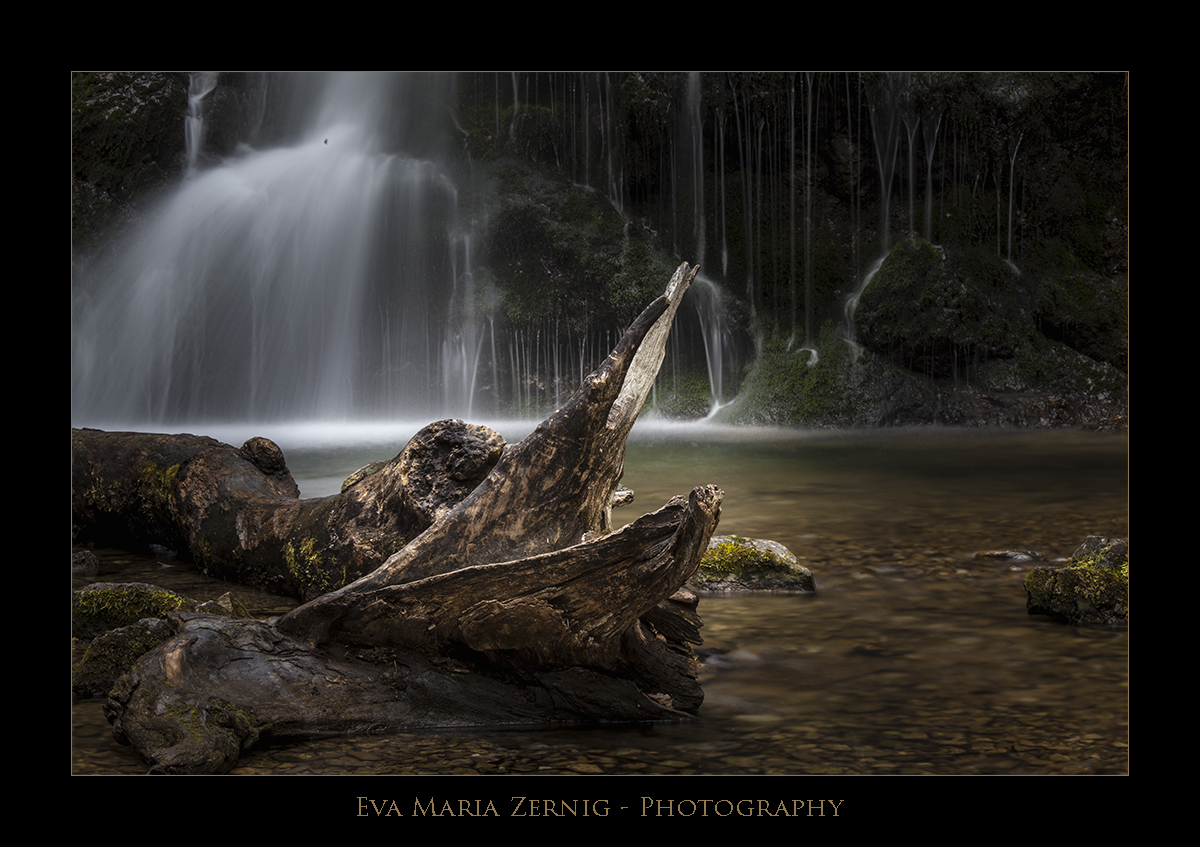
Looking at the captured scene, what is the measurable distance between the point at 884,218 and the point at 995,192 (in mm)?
2404

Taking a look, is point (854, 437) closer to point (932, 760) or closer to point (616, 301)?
point (616, 301)

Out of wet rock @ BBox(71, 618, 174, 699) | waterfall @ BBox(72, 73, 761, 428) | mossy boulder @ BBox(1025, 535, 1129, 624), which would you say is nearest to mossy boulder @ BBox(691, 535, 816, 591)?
mossy boulder @ BBox(1025, 535, 1129, 624)

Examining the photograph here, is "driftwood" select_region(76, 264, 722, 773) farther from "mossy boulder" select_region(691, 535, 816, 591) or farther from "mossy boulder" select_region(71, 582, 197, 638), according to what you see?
"mossy boulder" select_region(691, 535, 816, 591)

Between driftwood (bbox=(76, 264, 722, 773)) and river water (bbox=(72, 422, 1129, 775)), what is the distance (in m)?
0.12

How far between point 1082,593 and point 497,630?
10.4 ft

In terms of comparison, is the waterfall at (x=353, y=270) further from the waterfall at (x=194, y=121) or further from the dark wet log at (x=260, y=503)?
the dark wet log at (x=260, y=503)

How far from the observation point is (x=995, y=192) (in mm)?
20141

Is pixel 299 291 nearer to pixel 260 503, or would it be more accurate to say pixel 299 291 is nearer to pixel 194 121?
pixel 194 121

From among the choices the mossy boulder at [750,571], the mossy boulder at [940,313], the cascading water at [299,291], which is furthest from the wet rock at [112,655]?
the mossy boulder at [940,313]

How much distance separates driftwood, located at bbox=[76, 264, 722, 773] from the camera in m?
3.11

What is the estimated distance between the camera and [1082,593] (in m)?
4.74

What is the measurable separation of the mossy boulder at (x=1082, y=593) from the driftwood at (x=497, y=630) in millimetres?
2175

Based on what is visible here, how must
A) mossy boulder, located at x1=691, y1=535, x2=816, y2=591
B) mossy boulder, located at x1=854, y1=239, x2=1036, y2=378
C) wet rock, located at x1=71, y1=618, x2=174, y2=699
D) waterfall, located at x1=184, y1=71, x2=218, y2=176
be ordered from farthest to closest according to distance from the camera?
waterfall, located at x1=184, y1=71, x2=218, y2=176 < mossy boulder, located at x1=854, y1=239, x2=1036, y2=378 < mossy boulder, located at x1=691, y1=535, x2=816, y2=591 < wet rock, located at x1=71, y1=618, x2=174, y2=699

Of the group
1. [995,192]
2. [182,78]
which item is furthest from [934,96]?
[182,78]
